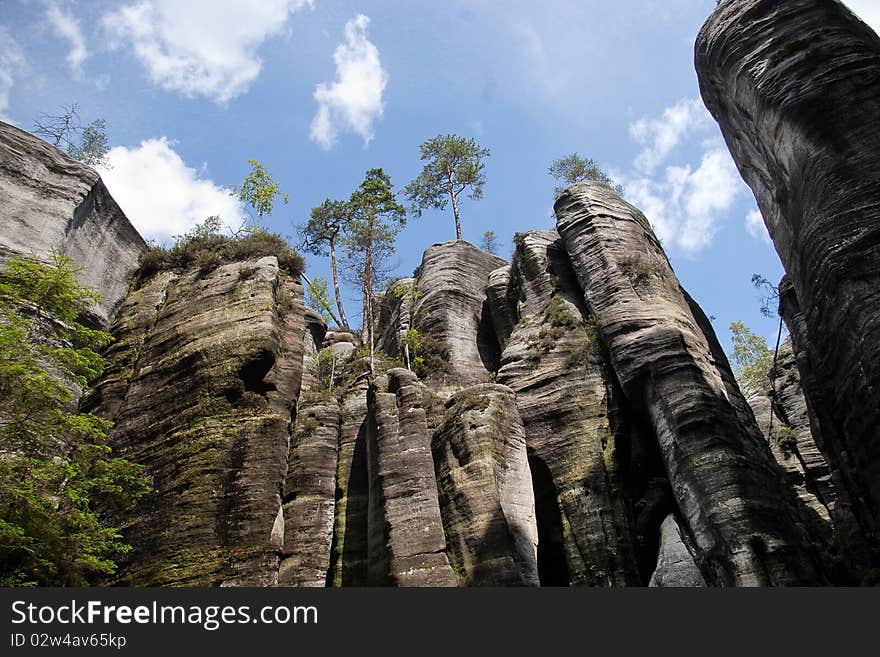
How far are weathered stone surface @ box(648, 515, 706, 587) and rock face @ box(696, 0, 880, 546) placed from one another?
416cm

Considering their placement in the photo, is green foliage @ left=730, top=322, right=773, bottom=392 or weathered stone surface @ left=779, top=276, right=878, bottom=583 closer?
weathered stone surface @ left=779, top=276, right=878, bottom=583

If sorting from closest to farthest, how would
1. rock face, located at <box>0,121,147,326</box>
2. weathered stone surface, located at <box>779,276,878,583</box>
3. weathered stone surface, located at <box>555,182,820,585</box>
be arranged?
weathered stone surface, located at <box>555,182,820,585</box>
weathered stone surface, located at <box>779,276,878,583</box>
rock face, located at <box>0,121,147,326</box>

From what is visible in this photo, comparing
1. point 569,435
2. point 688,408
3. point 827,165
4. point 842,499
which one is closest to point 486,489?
point 569,435

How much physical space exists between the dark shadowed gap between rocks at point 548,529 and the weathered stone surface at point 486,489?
3.07 ft

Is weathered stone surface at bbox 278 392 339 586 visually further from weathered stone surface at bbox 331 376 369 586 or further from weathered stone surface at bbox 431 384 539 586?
weathered stone surface at bbox 431 384 539 586

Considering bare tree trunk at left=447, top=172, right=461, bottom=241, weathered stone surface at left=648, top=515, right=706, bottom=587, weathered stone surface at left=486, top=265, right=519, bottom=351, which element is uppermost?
bare tree trunk at left=447, top=172, right=461, bottom=241

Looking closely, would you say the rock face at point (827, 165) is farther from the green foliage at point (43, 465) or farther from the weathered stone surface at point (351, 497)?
the green foliage at point (43, 465)

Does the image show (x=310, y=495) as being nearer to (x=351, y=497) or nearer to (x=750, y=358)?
(x=351, y=497)

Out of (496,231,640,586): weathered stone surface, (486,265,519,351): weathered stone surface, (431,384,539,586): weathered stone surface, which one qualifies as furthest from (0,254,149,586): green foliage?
(486,265,519,351): weathered stone surface

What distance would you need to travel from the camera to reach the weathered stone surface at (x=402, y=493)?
50.1 ft

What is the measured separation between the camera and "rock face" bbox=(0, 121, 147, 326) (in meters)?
19.6

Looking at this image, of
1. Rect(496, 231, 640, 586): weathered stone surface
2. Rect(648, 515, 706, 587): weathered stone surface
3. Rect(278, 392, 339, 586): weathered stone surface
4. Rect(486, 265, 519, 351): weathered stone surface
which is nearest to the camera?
Rect(648, 515, 706, 587): weathered stone surface

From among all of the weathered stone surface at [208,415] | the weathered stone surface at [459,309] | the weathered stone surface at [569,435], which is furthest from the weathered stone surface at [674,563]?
the weathered stone surface at [208,415]

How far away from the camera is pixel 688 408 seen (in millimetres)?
17391
